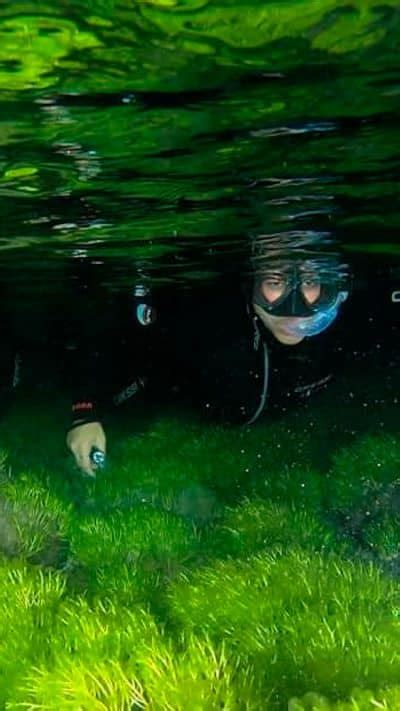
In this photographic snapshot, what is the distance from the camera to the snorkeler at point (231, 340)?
32.1 feet

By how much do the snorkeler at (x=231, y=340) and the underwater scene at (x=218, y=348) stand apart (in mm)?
81

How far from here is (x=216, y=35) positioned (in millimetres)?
3150

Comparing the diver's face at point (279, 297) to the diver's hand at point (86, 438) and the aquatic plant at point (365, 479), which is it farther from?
the diver's hand at point (86, 438)

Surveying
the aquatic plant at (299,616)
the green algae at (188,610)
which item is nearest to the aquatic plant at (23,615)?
the green algae at (188,610)

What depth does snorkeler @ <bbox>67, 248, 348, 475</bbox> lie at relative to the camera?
32.1 ft

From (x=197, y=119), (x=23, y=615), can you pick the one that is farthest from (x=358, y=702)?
(x=197, y=119)

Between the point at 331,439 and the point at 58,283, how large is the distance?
6445 millimetres

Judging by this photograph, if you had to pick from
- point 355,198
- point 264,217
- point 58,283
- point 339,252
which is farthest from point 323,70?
point 58,283

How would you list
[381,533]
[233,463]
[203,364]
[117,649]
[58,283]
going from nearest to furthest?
[117,649] → [381,533] → [233,463] → [58,283] → [203,364]

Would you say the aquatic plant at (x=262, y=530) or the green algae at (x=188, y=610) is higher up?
the green algae at (x=188, y=610)

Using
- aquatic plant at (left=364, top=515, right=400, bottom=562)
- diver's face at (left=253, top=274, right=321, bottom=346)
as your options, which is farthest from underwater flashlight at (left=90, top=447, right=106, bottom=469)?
aquatic plant at (left=364, top=515, right=400, bottom=562)

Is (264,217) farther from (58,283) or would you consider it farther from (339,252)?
(58,283)

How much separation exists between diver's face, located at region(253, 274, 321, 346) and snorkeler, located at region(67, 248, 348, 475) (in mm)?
14

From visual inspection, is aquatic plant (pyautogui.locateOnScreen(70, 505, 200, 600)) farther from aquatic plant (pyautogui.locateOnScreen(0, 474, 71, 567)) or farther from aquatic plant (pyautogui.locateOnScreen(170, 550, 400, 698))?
aquatic plant (pyautogui.locateOnScreen(170, 550, 400, 698))
